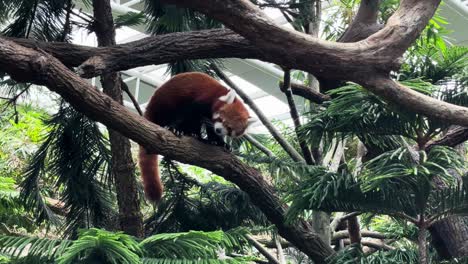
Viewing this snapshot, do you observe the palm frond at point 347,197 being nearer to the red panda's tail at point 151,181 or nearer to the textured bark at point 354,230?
the red panda's tail at point 151,181

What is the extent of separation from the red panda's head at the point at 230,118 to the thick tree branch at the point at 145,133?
0.50 metres

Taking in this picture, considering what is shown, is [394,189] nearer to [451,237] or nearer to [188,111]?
[451,237]

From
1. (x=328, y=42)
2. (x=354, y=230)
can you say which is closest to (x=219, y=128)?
(x=354, y=230)

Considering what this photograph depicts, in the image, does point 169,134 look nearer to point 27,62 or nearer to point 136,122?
point 136,122

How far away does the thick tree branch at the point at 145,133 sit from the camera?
1735 millimetres

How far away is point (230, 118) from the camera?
270cm

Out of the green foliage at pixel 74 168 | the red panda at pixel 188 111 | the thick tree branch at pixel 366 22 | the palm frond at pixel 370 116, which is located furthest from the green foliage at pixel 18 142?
the palm frond at pixel 370 116

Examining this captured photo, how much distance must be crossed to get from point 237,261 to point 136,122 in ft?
1.93

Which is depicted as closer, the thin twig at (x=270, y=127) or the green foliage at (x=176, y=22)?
the green foliage at (x=176, y=22)

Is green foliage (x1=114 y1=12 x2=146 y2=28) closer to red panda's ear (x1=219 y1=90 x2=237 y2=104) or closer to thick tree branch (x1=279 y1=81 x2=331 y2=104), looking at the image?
red panda's ear (x1=219 y1=90 x2=237 y2=104)

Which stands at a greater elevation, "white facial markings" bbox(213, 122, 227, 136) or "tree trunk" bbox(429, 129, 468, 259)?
"white facial markings" bbox(213, 122, 227, 136)

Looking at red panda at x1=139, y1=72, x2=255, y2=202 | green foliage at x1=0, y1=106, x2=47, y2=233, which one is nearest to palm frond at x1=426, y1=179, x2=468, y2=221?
red panda at x1=139, y1=72, x2=255, y2=202

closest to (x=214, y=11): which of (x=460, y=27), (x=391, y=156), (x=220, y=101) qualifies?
(x=391, y=156)

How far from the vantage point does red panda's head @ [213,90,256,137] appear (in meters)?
2.68
